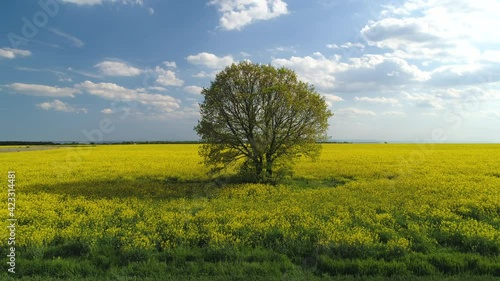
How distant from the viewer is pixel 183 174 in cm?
2970

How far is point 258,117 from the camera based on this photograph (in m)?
24.2

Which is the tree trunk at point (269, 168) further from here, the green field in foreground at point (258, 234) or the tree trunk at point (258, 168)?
the green field in foreground at point (258, 234)

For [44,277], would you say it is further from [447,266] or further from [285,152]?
[285,152]

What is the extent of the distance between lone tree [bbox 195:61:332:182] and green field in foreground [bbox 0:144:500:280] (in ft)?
13.4

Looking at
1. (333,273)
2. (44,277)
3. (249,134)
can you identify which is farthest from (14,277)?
(249,134)

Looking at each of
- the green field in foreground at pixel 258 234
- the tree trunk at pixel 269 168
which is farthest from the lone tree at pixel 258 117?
the green field in foreground at pixel 258 234

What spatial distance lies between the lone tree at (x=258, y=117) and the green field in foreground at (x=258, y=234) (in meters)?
4.10

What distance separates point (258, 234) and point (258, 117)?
13.8m

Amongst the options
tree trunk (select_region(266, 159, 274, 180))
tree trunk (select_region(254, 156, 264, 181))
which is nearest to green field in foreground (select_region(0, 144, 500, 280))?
tree trunk (select_region(266, 159, 274, 180))

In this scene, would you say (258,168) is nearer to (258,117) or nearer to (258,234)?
(258,117)

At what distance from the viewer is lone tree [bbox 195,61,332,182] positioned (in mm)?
24016

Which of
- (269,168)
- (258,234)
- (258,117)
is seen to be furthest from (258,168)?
(258,234)

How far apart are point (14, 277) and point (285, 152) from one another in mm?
18461

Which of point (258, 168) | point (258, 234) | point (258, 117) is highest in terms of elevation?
point (258, 117)
